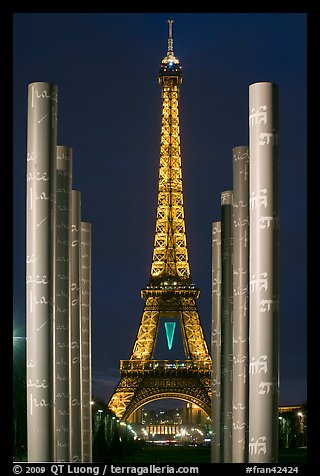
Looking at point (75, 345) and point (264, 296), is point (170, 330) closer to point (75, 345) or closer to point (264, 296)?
point (75, 345)

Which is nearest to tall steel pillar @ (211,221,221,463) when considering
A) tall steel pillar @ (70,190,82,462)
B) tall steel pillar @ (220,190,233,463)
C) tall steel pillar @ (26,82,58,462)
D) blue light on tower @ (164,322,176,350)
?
tall steel pillar @ (220,190,233,463)

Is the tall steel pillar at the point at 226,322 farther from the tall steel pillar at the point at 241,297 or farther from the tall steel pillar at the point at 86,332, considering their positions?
the tall steel pillar at the point at 86,332

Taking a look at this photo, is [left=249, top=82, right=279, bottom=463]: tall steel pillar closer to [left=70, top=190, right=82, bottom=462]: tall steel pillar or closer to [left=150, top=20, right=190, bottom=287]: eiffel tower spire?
[left=70, top=190, right=82, bottom=462]: tall steel pillar

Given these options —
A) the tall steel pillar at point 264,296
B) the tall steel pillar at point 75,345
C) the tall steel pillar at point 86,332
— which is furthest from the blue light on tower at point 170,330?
the tall steel pillar at point 264,296

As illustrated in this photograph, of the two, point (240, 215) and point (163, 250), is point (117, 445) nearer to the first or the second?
point (240, 215)
